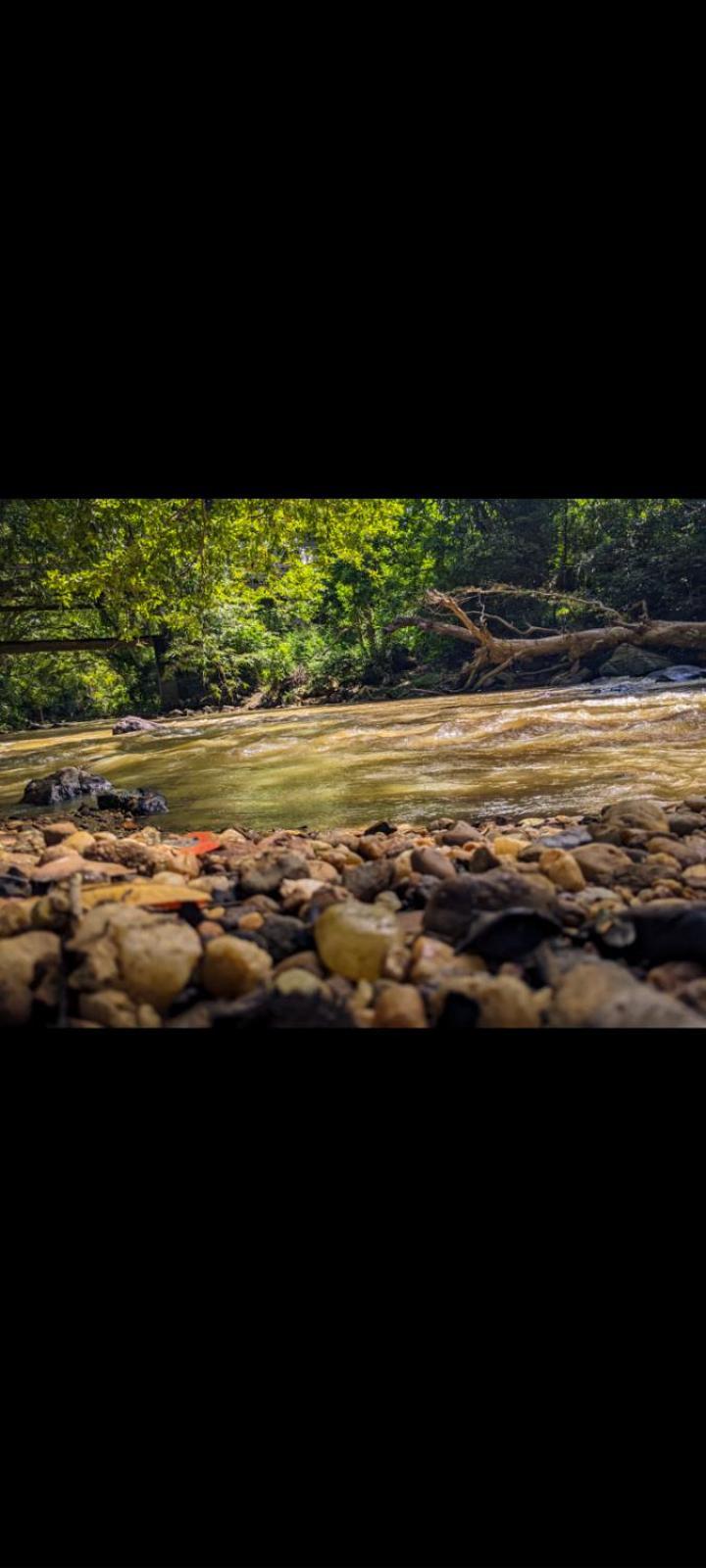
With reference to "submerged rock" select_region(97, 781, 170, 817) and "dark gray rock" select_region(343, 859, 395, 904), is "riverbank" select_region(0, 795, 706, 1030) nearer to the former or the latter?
"dark gray rock" select_region(343, 859, 395, 904)

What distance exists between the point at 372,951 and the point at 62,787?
4296mm

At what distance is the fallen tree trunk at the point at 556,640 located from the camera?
11656 mm

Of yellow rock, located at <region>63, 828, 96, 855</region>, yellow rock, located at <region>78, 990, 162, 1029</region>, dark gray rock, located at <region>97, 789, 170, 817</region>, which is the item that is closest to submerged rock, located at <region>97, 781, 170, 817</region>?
dark gray rock, located at <region>97, 789, 170, 817</region>

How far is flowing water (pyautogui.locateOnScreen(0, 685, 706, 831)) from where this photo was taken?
12.1 ft

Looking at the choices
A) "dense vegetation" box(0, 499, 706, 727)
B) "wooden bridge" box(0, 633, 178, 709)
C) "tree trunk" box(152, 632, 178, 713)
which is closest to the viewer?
"dense vegetation" box(0, 499, 706, 727)

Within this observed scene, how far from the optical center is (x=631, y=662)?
11398mm

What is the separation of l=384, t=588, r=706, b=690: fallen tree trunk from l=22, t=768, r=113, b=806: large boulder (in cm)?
777

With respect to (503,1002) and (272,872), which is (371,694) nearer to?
(272,872)

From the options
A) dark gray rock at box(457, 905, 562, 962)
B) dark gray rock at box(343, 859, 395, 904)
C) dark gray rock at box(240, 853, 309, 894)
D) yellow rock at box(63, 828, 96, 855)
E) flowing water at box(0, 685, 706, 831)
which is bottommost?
flowing water at box(0, 685, 706, 831)

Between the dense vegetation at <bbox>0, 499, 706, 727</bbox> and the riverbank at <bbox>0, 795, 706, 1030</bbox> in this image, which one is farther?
the dense vegetation at <bbox>0, 499, 706, 727</bbox>

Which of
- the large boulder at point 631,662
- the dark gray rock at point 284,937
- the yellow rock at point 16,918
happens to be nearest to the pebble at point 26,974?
the yellow rock at point 16,918

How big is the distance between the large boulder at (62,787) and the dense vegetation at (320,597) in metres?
1.48

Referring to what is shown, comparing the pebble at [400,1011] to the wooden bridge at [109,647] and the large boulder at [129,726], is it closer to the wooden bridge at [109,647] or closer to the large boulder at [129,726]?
the wooden bridge at [109,647]

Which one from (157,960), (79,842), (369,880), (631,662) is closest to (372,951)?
(157,960)
